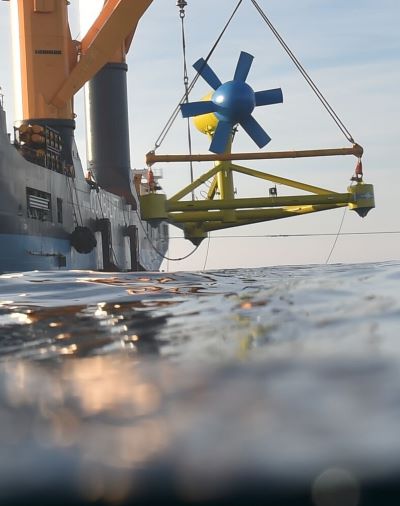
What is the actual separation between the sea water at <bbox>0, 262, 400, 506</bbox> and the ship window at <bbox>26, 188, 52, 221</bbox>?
47.3 ft

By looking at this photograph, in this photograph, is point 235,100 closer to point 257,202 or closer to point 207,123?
point 257,202

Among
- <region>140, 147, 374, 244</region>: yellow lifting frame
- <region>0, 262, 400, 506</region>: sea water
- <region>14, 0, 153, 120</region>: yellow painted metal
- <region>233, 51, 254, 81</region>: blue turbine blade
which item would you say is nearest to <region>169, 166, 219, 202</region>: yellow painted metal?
<region>140, 147, 374, 244</region>: yellow lifting frame

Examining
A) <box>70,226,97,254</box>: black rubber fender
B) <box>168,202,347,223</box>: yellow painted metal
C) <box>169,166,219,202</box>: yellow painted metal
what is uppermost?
<box>169,166,219,202</box>: yellow painted metal

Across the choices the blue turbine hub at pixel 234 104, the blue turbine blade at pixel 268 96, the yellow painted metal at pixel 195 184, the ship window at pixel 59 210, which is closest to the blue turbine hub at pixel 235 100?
the blue turbine hub at pixel 234 104

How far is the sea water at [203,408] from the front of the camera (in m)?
0.91

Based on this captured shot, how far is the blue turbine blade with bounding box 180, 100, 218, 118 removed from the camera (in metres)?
21.2

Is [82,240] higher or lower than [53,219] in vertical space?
lower

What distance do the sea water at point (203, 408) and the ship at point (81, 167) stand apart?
1359 cm

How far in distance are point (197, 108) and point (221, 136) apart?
1.10 metres

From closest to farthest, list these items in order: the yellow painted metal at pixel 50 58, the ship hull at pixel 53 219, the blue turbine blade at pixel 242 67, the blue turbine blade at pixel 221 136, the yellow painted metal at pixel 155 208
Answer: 1. the ship hull at pixel 53 219
2. the yellow painted metal at pixel 50 58
3. the yellow painted metal at pixel 155 208
4. the blue turbine blade at pixel 221 136
5. the blue turbine blade at pixel 242 67

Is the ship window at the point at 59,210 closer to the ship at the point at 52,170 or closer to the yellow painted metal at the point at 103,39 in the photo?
the ship at the point at 52,170

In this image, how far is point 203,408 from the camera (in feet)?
4.00

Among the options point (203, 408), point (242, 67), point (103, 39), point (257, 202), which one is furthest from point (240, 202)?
point (203, 408)

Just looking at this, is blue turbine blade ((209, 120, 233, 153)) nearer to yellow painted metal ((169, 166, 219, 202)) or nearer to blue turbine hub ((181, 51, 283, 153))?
blue turbine hub ((181, 51, 283, 153))
